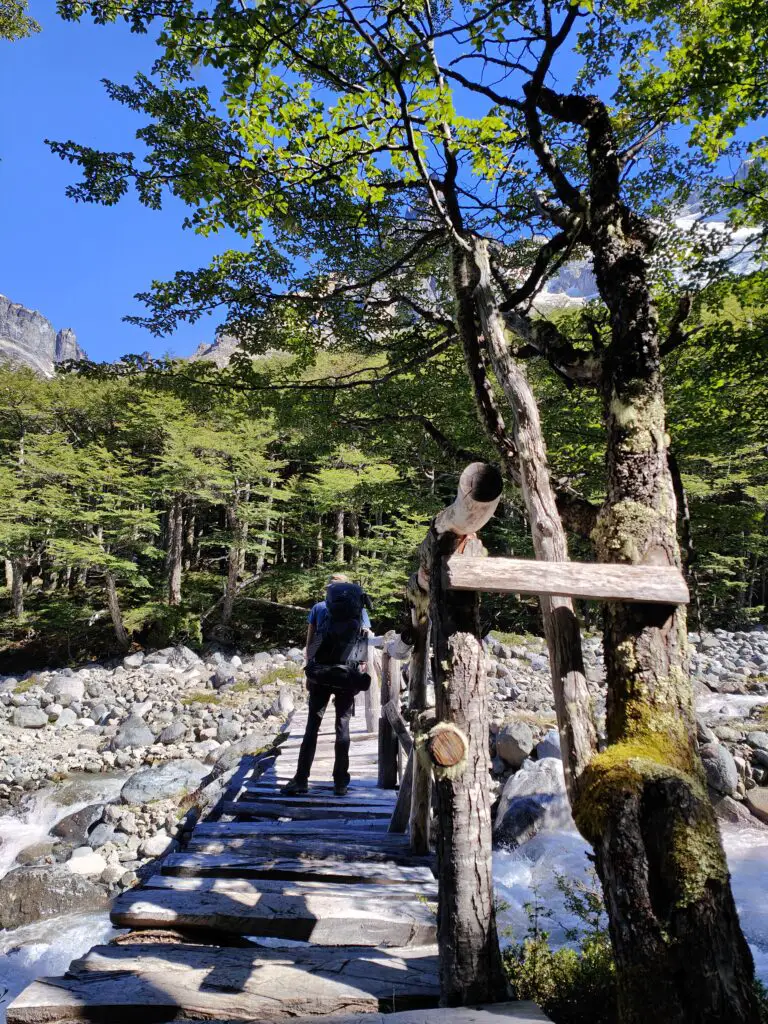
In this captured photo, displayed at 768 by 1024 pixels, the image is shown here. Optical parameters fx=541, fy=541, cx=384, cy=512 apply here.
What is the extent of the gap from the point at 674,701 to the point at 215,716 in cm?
1178

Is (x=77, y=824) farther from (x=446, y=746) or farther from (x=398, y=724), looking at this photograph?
(x=446, y=746)

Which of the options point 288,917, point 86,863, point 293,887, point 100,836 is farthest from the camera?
point 100,836

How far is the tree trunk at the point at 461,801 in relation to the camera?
247 centimetres

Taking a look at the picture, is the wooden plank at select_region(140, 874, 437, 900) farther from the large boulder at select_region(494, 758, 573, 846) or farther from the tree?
the large boulder at select_region(494, 758, 573, 846)

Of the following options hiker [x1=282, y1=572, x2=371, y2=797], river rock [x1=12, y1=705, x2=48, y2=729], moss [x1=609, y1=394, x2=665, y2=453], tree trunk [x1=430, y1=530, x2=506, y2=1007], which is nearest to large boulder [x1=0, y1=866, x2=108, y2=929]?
hiker [x1=282, y1=572, x2=371, y2=797]

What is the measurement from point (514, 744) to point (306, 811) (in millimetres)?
4357

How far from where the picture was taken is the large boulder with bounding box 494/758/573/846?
6.60 metres

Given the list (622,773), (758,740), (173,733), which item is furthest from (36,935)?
(758,740)

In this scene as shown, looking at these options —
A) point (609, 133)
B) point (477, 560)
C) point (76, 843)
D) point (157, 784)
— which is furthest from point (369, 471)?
point (477, 560)

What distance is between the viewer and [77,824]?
799cm

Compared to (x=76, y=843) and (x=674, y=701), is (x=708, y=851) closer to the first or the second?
(x=674, y=701)

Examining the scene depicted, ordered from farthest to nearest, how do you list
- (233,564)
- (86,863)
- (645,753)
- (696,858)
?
(233,564) → (86,863) → (645,753) → (696,858)

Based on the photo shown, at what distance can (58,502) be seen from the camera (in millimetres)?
17281

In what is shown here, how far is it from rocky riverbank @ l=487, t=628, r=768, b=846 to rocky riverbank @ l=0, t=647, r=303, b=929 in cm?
415
